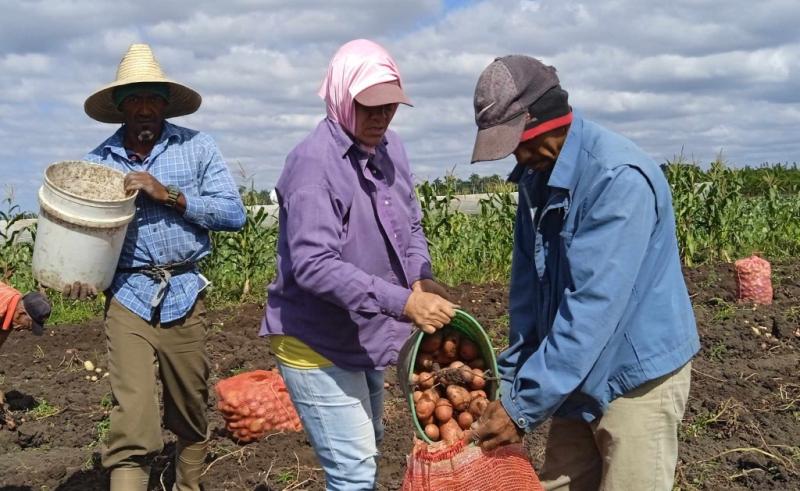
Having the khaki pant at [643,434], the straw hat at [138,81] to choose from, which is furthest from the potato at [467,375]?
the straw hat at [138,81]

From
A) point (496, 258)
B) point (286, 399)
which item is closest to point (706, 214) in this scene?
point (496, 258)

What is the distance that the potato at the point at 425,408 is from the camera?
2717mm

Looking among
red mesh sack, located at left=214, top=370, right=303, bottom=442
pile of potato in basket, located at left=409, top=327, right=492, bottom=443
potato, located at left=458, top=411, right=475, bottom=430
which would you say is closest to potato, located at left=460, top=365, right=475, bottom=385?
pile of potato in basket, located at left=409, top=327, right=492, bottom=443

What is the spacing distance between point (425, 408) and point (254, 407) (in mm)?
2732

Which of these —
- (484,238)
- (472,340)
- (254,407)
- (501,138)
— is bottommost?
(484,238)

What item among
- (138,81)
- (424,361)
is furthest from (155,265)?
(424,361)

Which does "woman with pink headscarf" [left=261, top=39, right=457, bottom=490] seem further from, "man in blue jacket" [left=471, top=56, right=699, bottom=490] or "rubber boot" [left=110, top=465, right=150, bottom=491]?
"rubber boot" [left=110, top=465, right=150, bottom=491]

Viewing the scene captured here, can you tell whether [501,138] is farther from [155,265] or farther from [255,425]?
[255,425]

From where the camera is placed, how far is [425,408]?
272 cm

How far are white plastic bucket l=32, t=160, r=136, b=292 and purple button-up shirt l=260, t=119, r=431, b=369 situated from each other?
946mm

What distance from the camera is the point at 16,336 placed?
8.73 meters

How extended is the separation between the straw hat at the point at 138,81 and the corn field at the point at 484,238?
18.4 ft

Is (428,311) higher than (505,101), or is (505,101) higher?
(505,101)

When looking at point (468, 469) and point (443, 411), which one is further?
point (443, 411)
